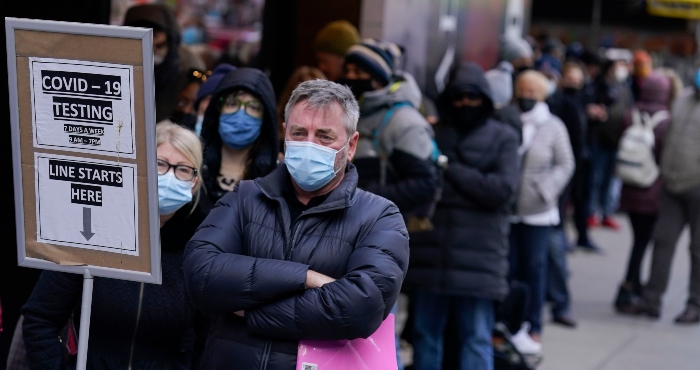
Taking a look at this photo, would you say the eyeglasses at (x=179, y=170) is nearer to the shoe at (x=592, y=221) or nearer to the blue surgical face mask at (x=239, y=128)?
the blue surgical face mask at (x=239, y=128)

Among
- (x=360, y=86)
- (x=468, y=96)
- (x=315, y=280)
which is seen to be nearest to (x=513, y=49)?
(x=468, y=96)

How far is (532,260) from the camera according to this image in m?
7.55

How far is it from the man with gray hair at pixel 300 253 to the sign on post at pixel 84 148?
26 centimetres

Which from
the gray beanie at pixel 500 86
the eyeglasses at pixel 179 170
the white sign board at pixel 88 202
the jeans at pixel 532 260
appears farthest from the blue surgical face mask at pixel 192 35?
the white sign board at pixel 88 202

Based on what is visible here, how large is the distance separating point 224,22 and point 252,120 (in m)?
3.52

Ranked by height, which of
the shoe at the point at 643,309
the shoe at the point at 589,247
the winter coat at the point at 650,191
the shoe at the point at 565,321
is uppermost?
the winter coat at the point at 650,191

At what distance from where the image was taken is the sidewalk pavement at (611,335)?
7.75m

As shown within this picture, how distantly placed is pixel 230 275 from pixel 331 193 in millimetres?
404

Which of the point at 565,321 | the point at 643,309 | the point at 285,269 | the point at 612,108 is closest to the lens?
the point at 285,269

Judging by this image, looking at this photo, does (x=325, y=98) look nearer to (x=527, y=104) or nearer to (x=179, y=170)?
(x=179, y=170)

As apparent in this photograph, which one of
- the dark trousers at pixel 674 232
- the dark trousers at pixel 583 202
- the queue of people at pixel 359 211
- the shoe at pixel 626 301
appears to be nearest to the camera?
the queue of people at pixel 359 211

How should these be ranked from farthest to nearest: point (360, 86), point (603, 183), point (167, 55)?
point (603, 183)
point (167, 55)
point (360, 86)

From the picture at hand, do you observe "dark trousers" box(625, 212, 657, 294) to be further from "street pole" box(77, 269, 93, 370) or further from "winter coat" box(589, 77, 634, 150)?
"street pole" box(77, 269, 93, 370)

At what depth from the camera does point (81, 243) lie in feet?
10.3
